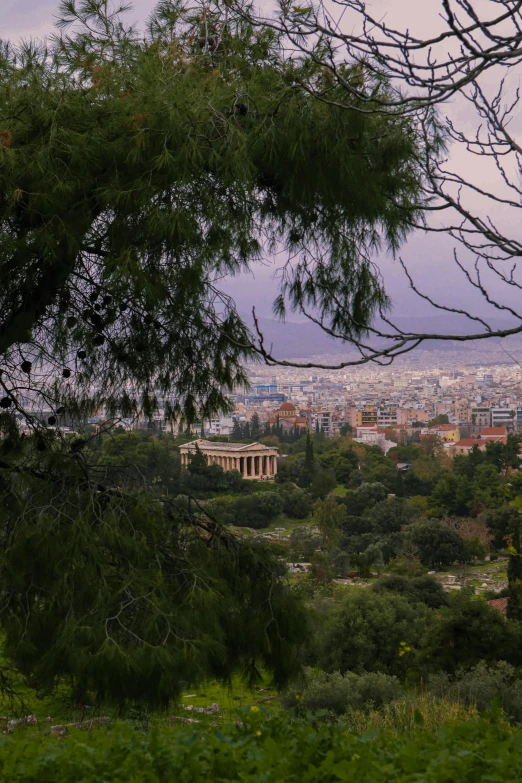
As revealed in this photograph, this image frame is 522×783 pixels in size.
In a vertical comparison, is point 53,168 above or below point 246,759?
above

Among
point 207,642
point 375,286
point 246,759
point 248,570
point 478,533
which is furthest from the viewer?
point 478,533

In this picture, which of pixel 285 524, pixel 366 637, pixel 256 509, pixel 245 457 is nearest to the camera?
pixel 366 637

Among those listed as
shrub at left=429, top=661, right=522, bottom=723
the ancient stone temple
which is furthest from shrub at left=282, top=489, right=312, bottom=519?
shrub at left=429, top=661, right=522, bottom=723

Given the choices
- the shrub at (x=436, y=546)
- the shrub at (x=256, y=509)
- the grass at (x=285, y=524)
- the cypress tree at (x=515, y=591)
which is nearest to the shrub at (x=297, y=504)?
the grass at (x=285, y=524)

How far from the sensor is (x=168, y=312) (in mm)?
3031

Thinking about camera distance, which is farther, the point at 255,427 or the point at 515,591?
the point at 255,427

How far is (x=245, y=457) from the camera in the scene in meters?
34.1

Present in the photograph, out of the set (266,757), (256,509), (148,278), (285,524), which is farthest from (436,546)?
(266,757)

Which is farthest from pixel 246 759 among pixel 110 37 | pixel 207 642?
pixel 110 37

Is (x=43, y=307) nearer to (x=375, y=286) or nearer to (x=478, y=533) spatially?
(x=375, y=286)

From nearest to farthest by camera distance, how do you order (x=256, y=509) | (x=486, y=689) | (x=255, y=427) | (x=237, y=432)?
(x=486, y=689) < (x=256, y=509) < (x=237, y=432) < (x=255, y=427)

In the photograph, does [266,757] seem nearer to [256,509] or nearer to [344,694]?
[344,694]

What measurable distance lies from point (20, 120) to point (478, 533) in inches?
1021

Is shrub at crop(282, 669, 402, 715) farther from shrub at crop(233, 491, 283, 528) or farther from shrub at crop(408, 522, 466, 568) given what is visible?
shrub at crop(233, 491, 283, 528)
